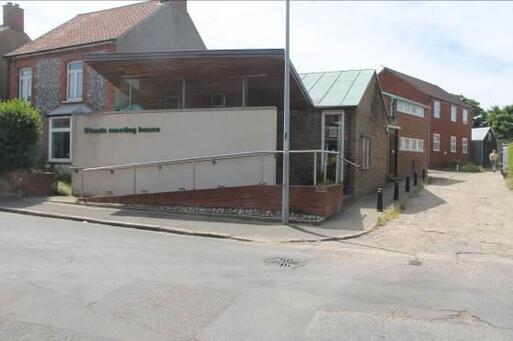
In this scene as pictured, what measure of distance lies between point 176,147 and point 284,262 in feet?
29.8

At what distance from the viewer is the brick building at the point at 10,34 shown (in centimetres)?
3237

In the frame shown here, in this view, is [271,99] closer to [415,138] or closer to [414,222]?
[414,222]

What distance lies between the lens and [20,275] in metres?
7.60

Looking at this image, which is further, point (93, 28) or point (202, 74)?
point (93, 28)

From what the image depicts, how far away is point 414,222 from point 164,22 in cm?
1933

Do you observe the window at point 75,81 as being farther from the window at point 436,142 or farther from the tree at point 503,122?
the tree at point 503,122

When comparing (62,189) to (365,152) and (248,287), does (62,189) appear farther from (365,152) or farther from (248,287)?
(248,287)

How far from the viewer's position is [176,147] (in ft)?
56.9

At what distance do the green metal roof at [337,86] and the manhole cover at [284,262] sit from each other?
32.3 feet

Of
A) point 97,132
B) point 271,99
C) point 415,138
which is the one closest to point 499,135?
point 415,138

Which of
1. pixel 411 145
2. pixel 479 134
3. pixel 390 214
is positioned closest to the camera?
pixel 390 214

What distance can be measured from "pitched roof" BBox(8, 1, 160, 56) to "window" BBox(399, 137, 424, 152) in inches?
614

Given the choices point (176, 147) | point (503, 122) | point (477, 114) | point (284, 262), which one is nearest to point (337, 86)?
point (176, 147)

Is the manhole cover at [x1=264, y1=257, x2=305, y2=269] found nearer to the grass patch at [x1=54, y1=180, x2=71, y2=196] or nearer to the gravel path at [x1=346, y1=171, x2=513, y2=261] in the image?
the gravel path at [x1=346, y1=171, x2=513, y2=261]
